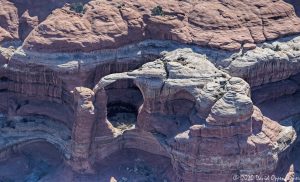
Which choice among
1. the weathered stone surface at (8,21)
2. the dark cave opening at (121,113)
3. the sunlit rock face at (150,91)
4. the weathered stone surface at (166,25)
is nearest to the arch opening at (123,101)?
the dark cave opening at (121,113)

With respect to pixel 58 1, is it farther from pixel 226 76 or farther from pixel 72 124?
pixel 226 76

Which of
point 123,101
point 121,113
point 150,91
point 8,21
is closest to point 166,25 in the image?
point 123,101

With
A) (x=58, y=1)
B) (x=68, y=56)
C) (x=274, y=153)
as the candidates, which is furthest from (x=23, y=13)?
(x=274, y=153)

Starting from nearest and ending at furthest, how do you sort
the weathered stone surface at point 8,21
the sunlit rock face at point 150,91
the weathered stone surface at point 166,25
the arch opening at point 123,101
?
the sunlit rock face at point 150,91 → the weathered stone surface at point 166,25 → the arch opening at point 123,101 → the weathered stone surface at point 8,21

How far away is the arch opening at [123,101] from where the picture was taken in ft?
156

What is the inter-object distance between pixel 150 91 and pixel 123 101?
705 centimetres

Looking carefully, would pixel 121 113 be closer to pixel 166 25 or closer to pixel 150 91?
pixel 150 91

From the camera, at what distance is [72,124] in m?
45.7

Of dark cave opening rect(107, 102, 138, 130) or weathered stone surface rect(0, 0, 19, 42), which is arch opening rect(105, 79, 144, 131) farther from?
weathered stone surface rect(0, 0, 19, 42)

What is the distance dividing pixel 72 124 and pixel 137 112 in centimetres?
674

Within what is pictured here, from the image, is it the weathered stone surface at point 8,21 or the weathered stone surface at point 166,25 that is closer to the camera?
the weathered stone surface at point 166,25

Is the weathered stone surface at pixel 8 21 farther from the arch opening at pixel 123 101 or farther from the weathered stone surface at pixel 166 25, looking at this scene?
the arch opening at pixel 123 101

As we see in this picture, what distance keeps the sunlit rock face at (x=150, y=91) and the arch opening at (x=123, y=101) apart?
11 centimetres

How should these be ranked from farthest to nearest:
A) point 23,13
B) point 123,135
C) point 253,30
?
point 23,13 < point 253,30 < point 123,135
